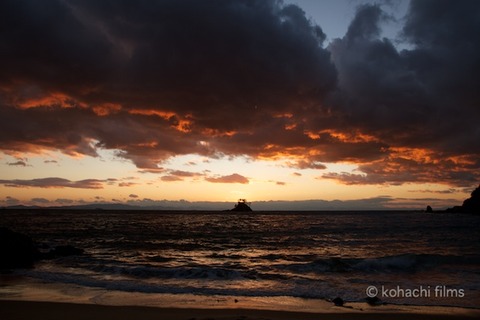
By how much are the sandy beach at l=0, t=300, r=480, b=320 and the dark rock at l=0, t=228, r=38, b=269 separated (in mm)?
13619

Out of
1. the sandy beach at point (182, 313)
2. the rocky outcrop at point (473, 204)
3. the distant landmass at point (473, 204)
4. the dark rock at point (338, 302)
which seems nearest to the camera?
the sandy beach at point (182, 313)

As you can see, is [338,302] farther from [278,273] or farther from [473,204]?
[473,204]

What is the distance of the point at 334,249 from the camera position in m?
34.6

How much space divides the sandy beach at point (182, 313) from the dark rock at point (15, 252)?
13.6 meters

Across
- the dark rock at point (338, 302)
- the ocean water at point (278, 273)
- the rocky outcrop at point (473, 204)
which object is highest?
the rocky outcrop at point (473, 204)

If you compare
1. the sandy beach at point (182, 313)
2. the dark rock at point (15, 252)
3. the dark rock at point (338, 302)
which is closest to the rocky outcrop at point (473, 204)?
the sandy beach at point (182, 313)

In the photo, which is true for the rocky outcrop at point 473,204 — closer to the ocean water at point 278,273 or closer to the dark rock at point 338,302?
the ocean water at point 278,273

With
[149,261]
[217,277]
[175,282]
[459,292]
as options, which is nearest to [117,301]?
[175,282]

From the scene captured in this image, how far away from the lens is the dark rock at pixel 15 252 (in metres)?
25.5

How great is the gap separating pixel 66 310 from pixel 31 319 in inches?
57.4

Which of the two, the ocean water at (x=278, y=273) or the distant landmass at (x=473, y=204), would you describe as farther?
the distant landmass at (x=473, y=204)

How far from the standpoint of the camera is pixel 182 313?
41.8 ft

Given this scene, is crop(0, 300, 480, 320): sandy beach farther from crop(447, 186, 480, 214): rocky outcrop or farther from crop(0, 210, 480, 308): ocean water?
crop(447, 186, 480, 214): rocky outcrop

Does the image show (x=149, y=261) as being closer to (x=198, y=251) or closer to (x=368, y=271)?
(x=198, y=251)
